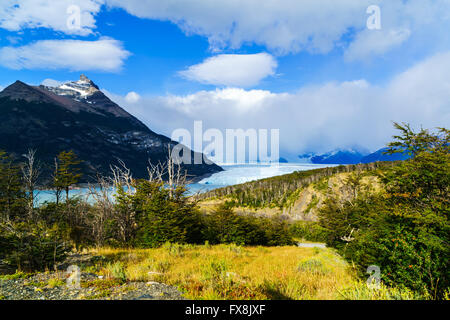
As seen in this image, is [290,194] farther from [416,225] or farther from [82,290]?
[82,290]

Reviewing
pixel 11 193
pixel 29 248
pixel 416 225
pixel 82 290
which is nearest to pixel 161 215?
pixel 29 248

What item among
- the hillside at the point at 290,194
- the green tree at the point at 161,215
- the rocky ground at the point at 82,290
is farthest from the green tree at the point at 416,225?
the hillside at the point at 290,194

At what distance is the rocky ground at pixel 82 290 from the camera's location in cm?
456

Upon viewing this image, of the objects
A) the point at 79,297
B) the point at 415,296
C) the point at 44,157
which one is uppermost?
the point at 44,157

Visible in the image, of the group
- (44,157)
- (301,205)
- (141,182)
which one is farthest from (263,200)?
(44,157)

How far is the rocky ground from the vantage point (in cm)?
456

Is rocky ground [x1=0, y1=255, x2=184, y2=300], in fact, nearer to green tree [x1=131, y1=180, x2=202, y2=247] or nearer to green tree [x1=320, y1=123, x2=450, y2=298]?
green tree [x1=320, y1=123, x2=450, y2=298]

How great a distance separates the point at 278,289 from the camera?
578 cm

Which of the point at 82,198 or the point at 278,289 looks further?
the point at 82,198
